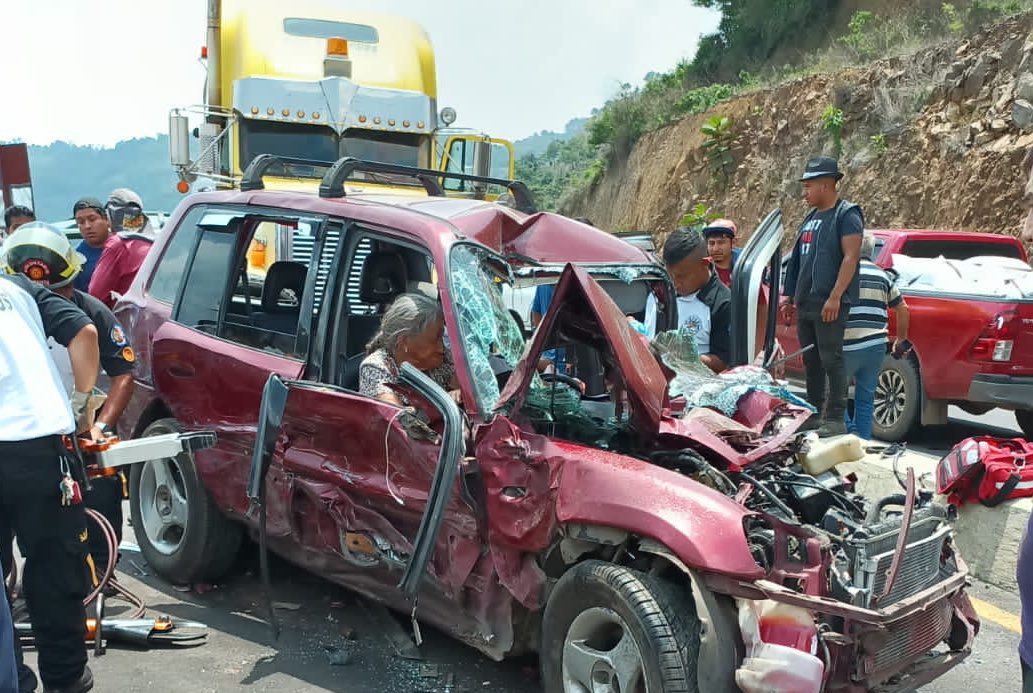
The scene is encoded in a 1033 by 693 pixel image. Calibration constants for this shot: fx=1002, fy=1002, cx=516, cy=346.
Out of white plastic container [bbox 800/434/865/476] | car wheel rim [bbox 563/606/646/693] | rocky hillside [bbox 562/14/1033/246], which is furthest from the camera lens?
rocky hillside [bbox 562/14/1033/246]

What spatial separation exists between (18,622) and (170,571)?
770 millimetres

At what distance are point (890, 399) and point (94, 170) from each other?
153 m

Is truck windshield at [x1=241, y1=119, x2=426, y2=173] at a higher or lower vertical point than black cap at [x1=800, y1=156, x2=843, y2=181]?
higher

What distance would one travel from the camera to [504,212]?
4152 mm

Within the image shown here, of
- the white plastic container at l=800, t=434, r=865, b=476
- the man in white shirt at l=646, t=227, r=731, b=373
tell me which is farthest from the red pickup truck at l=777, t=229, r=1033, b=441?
the white plastic container at l=800, t=434, r=865, b=476

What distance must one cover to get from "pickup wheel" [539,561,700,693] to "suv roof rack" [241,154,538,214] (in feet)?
7.26

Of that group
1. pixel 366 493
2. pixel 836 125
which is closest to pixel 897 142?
pixel 836 125

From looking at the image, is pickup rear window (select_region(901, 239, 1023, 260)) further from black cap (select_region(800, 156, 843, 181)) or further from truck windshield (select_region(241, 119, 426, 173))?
truck windshield (select_region(241, 119, 426, 173))

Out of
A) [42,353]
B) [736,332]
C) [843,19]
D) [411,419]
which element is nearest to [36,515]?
[42,353]

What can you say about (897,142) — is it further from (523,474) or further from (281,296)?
(523,474)

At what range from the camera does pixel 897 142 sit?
738 inches

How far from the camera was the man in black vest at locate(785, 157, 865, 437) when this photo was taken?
645cm

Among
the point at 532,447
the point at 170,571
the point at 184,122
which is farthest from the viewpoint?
the point at 184,122

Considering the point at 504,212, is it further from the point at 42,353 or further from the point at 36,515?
the point at 36,515
